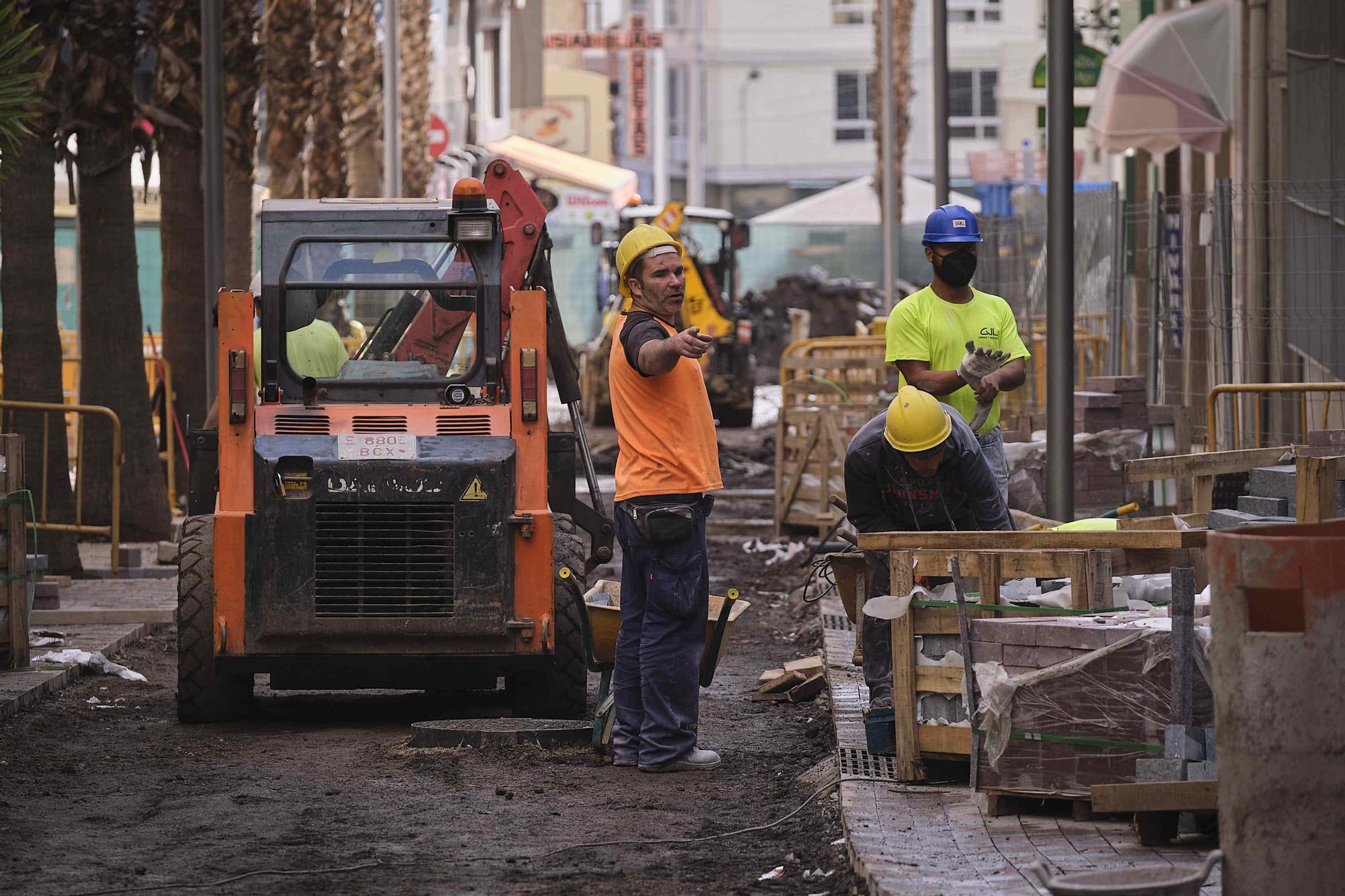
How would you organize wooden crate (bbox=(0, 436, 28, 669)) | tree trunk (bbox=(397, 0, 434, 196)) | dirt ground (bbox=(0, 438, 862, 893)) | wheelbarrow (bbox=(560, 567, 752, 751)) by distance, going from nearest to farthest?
dirt ground (bbox=(0, 438, 862, 893)), wheelbarrow (bbox=(560, 567, 752, 751)), wooden crate (bbox=(0, 436, 28, 669)), tree trunk (bbox=(397, 0, 434, 196))

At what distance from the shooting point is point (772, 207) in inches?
2569

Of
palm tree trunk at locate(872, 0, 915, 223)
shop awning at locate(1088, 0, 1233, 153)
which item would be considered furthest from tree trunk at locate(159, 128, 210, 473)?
palm tree trunk at locate(872, 0, 915, 223)

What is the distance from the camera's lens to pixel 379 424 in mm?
8922

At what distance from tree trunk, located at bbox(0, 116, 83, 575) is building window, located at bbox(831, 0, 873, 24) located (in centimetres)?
5222

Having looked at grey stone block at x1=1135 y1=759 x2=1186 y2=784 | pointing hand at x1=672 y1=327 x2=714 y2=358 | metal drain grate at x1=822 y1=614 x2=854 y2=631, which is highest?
pointing hand at x1=672 y1=327 x2=714 y2=358

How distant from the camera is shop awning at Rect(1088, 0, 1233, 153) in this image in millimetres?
18703

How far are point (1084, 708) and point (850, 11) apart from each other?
196ft

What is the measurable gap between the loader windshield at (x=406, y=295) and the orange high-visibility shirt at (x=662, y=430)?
161 centimetres

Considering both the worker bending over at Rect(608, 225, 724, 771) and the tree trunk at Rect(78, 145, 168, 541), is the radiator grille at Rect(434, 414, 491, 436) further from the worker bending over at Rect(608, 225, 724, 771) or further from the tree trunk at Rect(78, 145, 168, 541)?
the tree trunk at Rect(78, 145, 168, 541)

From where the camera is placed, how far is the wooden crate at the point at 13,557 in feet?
31.8

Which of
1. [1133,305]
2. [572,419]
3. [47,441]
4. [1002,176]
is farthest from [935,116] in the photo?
[1002,176]

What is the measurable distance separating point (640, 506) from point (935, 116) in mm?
13071

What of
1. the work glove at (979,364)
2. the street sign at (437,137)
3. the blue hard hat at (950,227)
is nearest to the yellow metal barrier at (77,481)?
the blue hard hat at (950,227)

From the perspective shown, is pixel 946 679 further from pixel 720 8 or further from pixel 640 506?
pixel 720 8
